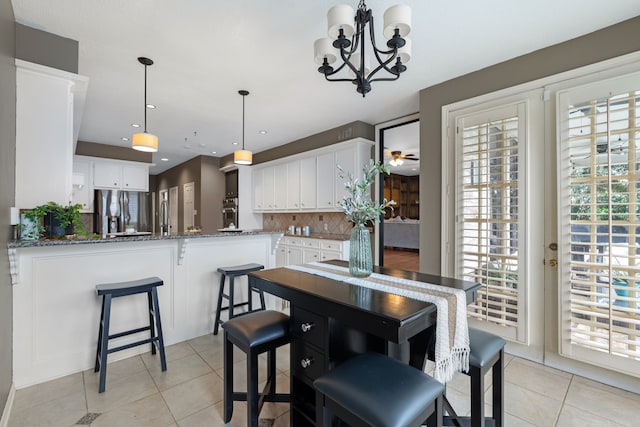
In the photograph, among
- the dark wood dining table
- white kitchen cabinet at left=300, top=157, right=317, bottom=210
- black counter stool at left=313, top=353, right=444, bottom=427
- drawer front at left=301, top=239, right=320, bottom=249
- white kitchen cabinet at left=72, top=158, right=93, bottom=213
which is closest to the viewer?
black counter stool at left=313, top=353, right=444, bottom=427

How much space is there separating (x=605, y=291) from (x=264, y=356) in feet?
8.96

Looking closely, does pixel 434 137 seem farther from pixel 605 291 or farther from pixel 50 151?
pixel 50 151

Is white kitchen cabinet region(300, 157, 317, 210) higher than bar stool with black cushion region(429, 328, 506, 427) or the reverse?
higher

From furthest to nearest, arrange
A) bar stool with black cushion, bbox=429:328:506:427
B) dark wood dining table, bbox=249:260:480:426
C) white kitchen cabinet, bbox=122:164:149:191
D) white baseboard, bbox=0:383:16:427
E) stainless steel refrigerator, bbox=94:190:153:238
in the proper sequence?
white kitchen cabinet, bbox=122:164:149:191 < stainless steel refrigerator, bbox=94:190:153:238 < white baseboard, bbox=0:383:16:427 < bar stool with black cushion, bbox=429:328:506:427 < dark wood dining table, bbox=249:260:480:426

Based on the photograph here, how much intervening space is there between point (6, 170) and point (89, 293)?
3.57ft

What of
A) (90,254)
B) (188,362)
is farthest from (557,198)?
(90,254)

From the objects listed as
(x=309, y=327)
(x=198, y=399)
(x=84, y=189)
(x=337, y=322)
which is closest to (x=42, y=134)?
(x=198, y=399)

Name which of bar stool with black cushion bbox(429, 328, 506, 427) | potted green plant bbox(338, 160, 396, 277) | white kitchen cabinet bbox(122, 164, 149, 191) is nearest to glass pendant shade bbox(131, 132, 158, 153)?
potted green plant bbox(338, 160, 396, 277)

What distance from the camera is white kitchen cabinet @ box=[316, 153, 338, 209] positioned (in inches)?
184

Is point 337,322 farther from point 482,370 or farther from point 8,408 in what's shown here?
point 8,408

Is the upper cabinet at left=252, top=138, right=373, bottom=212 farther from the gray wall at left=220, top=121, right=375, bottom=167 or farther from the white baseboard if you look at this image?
the white baseboard

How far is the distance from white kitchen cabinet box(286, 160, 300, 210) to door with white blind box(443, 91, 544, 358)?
3025 millimetres

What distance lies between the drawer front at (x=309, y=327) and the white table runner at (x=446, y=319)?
30 cm

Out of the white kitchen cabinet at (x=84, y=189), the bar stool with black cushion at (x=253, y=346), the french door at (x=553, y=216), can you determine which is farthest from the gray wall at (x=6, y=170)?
the white kitchen cabinet at (x=84, y=189)
